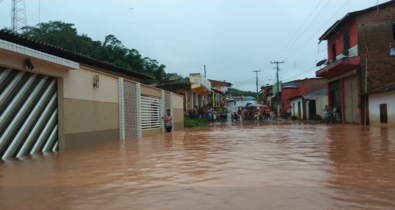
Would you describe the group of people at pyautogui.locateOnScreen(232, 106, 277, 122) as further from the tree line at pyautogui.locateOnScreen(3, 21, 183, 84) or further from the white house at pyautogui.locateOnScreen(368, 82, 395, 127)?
the white house at pyautogui.locateOnScreen(368, 82, 395, 127)

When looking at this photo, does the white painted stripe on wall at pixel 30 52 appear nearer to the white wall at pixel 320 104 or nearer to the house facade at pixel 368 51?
the house facade at pixel 368 51

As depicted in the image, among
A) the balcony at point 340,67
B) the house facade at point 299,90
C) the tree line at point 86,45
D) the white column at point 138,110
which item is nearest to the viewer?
the white column at point 138,110

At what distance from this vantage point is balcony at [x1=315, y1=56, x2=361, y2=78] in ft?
73.8

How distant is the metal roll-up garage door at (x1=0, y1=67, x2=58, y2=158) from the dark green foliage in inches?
908

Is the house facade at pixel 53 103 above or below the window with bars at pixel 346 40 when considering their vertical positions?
below

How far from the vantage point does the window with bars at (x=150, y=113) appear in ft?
55.4

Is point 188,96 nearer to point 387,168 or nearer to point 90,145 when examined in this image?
point 90,145

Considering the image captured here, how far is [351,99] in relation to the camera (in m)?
24.6

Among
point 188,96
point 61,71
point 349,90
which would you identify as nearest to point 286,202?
point 61,71

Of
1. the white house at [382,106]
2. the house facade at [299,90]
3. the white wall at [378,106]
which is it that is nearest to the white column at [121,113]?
the white house at [382,106]

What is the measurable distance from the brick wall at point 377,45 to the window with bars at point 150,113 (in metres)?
13.8

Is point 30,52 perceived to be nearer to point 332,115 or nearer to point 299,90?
point 332,115

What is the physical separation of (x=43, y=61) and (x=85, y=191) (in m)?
5.81

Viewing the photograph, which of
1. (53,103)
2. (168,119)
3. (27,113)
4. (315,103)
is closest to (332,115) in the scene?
(315,103)
